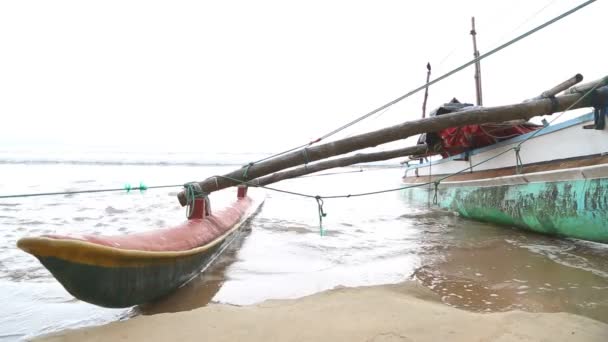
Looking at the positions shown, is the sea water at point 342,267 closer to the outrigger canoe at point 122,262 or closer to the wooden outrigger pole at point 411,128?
the outrigger canoe at point 122,262

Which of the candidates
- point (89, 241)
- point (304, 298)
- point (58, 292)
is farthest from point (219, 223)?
point (89, 241)

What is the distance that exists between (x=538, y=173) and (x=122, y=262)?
4.98m

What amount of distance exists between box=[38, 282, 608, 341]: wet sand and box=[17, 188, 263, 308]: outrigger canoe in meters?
0.25

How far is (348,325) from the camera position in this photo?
227cm

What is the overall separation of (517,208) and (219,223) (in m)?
4.23

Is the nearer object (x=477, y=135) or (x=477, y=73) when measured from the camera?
(x=477, y=135)

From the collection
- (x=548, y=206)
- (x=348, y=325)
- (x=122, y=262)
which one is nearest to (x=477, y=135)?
(x=548, y=206)

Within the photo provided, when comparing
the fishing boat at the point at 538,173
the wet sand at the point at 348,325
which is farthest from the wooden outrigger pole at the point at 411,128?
the wet sand at the point at 348,325

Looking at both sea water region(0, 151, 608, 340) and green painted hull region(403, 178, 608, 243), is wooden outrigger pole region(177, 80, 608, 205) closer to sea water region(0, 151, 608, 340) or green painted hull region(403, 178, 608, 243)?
green painted hull region(403, 178, 608, 243)

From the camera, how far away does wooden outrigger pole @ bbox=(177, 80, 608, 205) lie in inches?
169

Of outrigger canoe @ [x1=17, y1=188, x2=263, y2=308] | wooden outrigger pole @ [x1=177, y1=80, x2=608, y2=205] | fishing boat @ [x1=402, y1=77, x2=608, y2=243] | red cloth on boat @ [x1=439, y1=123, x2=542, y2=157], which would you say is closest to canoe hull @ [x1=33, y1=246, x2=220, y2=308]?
outrigger canoe @ [x1=17, y1=188, x2=263, y2=308]

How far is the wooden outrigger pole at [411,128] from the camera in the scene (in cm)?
428

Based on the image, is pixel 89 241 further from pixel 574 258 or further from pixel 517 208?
pixel 517 208

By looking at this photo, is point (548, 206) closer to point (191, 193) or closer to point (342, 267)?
point (342, 267)
